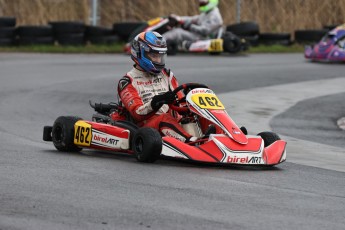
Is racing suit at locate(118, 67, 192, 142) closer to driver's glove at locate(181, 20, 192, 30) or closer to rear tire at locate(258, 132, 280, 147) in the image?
rear tire at locate(258, 132, 280, 147)

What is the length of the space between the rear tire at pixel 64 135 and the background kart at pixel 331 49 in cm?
1311

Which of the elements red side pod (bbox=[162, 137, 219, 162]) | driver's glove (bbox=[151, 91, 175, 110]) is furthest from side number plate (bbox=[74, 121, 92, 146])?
red side pod (bbox=[162, 137, 219, 162])

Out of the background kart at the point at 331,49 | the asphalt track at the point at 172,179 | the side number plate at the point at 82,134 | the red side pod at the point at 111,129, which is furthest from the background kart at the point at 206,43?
the red side pod at the point at 111,129

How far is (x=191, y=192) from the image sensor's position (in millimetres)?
6617

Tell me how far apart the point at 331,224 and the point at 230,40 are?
17.4 meters

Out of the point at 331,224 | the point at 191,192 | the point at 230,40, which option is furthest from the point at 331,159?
the point at 230,40

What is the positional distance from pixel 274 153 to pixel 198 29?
1529cm

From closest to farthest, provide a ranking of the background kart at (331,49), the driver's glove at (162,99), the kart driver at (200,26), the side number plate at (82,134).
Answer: the driver's glove at (162,99), the side number plate at (82,134), the background kart at (331,49), the kart driver at (200,26)

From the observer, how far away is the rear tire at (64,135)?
8938mm

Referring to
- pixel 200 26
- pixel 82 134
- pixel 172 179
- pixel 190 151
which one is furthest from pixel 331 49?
pixel 172 179

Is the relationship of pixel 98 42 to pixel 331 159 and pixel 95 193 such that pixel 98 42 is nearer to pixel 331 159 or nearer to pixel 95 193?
pixel 331 159

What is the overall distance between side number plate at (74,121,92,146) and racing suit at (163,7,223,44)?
14.1 meters

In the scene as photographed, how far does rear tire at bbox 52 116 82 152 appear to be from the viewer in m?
8.94

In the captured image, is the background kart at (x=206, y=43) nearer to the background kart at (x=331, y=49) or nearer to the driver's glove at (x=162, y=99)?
the background kart at (x=331, y=49)
